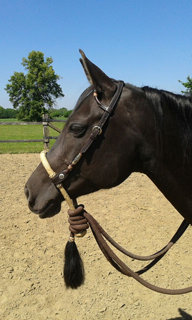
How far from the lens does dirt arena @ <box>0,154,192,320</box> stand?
3.30 m

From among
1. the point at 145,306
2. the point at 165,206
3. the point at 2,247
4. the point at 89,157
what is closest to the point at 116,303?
the point at 145,306

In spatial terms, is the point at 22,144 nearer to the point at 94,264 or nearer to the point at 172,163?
the point at 94,264

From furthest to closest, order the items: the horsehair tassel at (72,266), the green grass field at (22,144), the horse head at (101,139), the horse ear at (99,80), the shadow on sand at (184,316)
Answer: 1. the green grass field at (22,144)
2. the shadow on sand at (184,316)
3. the horsehair tassel at (72,266)
4. the horse head at (101,139)
5. the horse ear at (99,80)

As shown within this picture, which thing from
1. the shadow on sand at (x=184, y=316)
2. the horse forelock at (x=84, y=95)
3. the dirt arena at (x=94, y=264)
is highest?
the horse forelock at (x=84, y=95)

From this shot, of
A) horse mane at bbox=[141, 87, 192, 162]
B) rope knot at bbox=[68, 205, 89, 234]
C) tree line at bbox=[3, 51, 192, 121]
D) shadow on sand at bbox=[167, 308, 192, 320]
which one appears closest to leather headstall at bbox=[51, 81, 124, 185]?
horse mane at bbox=[141, 87, 192, 162]

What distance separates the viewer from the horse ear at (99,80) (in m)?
1.68

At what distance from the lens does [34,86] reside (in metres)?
60.5

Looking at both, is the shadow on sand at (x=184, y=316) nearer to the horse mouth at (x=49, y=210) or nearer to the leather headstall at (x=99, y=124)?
the horse mouth at (x=49, y=210)

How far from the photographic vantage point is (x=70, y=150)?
1826 millimetres

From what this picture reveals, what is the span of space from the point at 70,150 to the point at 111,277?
9.17ft

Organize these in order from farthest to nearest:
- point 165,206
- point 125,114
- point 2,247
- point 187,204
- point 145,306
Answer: point 165,206 → point 2,247 → point 145,306 → point 187,204 → point 125,114

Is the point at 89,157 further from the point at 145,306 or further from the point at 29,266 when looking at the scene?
the point at 29,266

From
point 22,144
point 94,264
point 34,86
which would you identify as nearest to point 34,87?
point 34,86

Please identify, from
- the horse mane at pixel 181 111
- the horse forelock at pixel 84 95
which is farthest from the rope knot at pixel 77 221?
the horse mane at pixel 181 111
